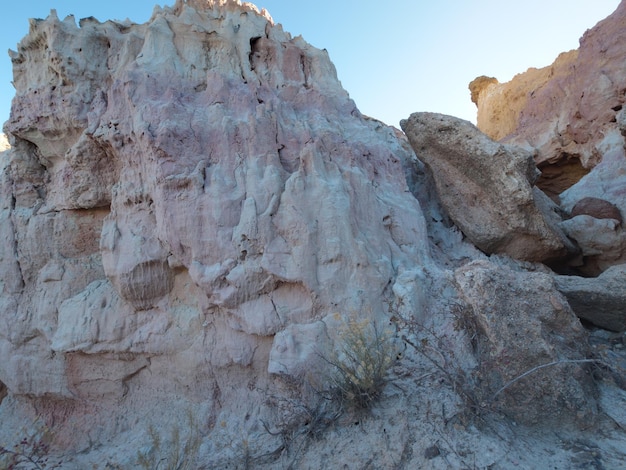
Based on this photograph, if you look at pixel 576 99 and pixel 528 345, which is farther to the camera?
pixel 576 99

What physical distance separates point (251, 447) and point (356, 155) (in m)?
3.07

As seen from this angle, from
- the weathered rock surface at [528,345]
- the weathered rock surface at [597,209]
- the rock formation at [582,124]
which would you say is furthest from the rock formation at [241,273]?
the rock formation at [582,124]

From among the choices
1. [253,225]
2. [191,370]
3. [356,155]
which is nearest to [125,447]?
[191,370]

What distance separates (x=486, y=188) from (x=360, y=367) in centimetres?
288

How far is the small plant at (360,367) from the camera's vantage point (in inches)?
103

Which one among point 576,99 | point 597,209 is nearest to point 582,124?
point 576,99

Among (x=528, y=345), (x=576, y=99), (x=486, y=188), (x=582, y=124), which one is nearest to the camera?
(x=528, y=345)

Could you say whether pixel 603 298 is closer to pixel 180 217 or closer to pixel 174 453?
pixel 174 453

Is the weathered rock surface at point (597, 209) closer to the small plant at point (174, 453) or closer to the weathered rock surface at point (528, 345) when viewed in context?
the weathered rock surface at point (528, 345)

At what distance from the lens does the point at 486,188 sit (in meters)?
4.43

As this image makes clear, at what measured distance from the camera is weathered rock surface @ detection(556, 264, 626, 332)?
11.0 ft

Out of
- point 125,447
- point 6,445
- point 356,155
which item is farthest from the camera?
point 356,155

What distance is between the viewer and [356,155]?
4.32 metres

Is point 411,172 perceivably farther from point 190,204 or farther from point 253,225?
point 190,204
